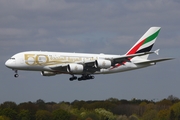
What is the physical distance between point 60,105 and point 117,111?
14661 millimetres

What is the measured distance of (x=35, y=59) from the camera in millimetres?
88625

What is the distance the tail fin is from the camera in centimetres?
10056

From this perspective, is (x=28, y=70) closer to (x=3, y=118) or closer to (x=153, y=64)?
(x=153, y=64)

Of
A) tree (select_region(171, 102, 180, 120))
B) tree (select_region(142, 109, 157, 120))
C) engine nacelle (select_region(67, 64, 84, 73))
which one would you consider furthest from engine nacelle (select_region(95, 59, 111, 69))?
tree (select_region(142, 109, 157, 120))

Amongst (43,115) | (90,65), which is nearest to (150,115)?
(43,115)

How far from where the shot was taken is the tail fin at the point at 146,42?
10056cm

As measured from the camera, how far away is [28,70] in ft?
295

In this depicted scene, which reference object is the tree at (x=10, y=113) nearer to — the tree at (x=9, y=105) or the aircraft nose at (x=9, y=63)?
the tree at (x=9, y=105)

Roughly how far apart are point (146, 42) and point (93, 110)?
4954 centimetres

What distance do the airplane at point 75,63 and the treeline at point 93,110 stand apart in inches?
1527

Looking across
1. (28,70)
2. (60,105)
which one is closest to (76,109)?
(60,105)

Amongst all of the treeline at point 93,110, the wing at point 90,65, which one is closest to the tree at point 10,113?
the treeline at point 93,110

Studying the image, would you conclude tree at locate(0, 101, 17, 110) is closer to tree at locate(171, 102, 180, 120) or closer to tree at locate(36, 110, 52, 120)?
tree at locate(36, 110, 52, 120)

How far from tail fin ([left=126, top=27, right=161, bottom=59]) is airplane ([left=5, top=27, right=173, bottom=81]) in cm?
321
